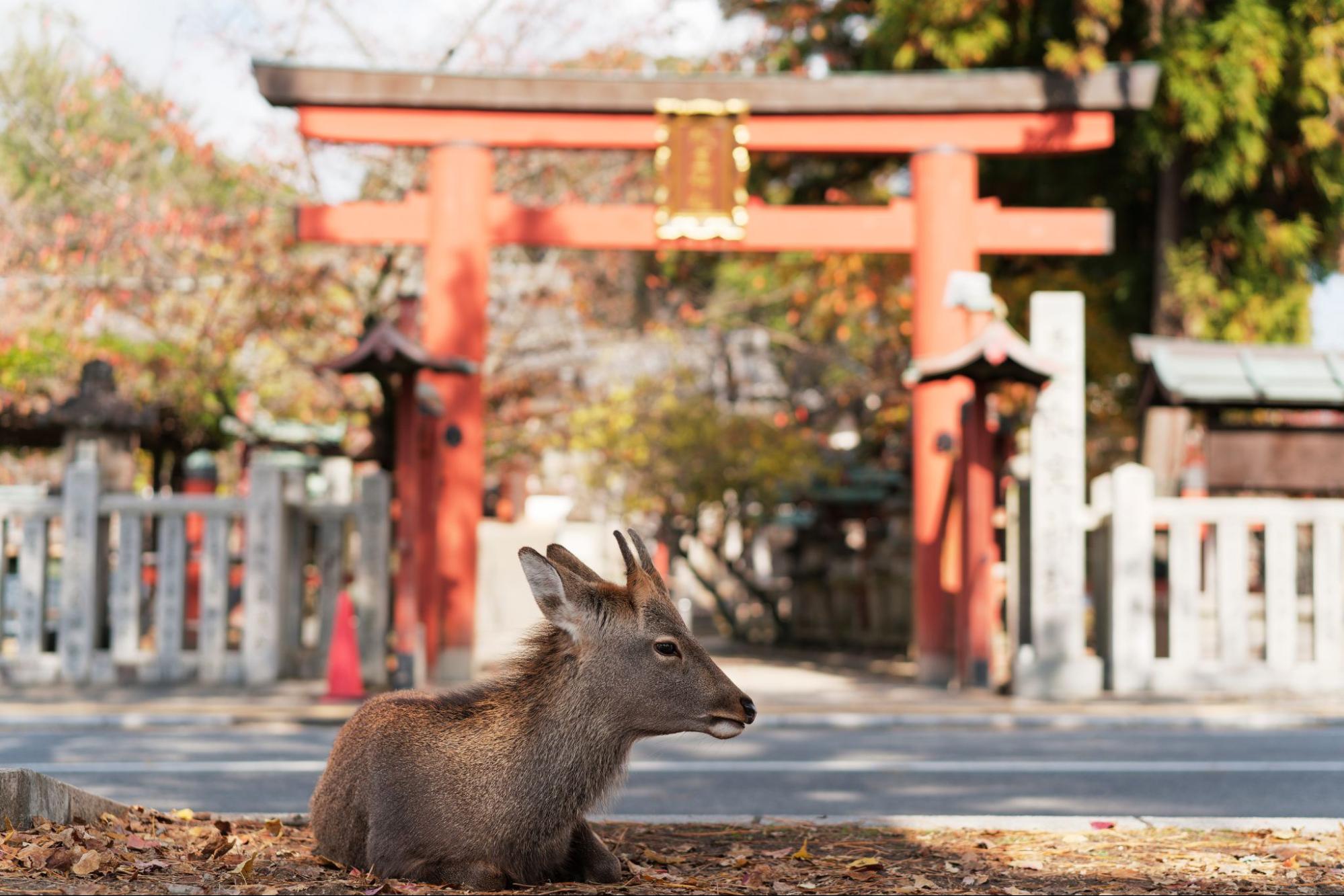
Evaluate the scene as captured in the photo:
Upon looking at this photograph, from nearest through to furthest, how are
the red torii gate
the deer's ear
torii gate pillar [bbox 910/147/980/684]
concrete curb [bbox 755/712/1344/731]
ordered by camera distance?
the deer's ear < concrete curb [bbox 755/712/1344/731] < torii gate pillar [bbox 910/147/980/684] < the red torii gate

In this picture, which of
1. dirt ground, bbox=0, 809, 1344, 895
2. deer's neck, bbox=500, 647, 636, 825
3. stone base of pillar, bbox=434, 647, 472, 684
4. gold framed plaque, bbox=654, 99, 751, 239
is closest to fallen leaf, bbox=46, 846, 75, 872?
dirt ground, bbox=0, 809, 1344, 895

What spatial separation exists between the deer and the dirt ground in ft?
0.42

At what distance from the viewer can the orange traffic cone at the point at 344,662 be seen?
13.5 meters

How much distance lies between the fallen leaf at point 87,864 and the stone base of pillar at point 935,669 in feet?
38.3

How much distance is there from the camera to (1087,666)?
1395 centimetres

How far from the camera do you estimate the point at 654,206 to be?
52.6 ft

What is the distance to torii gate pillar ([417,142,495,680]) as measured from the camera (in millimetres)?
15656

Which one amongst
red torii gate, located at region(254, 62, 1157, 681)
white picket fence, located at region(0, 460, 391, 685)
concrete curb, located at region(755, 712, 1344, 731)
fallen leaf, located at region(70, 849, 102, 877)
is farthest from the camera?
red torii gate, located at region(254, 62, 1157, 681)

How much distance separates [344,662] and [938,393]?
653cm

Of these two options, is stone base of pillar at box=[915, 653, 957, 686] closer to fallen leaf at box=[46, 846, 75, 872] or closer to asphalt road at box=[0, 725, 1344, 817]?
asphalt road at box=[0, 725, 1344, 817]

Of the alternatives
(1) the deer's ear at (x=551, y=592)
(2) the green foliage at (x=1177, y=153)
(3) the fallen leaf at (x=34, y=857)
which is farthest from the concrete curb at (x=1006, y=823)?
(2) the green foliage at (x=1177, y=153)

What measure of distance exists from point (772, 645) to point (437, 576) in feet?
30.1

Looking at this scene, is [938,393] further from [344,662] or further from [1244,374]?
[344,662]

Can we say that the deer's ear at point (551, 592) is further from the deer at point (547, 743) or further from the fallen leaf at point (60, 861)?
the fallen leaf at point (60, 861)
